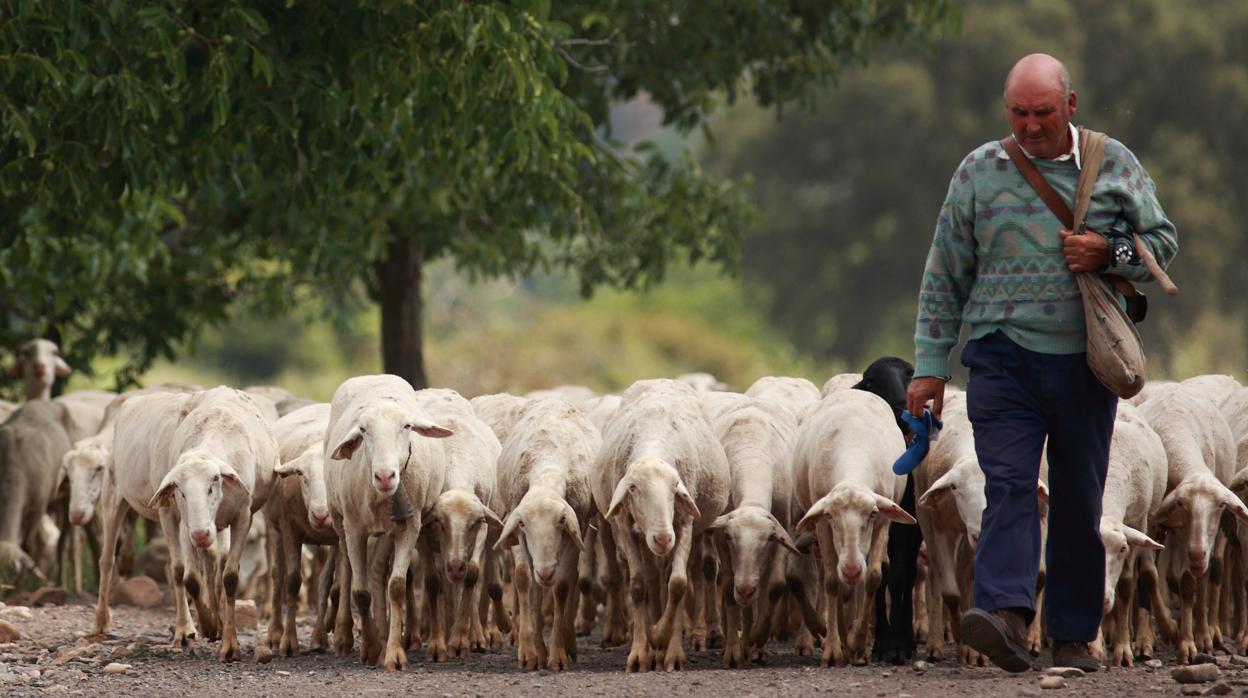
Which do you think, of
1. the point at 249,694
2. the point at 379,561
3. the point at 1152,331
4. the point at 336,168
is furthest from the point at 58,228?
the point at 1152,331

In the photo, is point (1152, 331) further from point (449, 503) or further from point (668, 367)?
point (449, 503)

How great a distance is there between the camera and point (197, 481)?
961 cm

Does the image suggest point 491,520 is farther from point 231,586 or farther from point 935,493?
point 935,493

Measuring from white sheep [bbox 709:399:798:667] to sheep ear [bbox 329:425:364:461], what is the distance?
1.95 metres

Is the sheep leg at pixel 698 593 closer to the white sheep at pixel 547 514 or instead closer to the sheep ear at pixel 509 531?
the white sheep at pixel 547 514

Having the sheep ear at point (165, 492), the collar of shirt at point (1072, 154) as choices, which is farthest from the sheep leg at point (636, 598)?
the collar of shirt at point (1072, 154)

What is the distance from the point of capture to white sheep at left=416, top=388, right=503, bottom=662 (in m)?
9.70

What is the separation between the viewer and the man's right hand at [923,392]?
24.7ft

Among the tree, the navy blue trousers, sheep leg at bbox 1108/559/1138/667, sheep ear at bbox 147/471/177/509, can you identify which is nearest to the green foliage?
the tree

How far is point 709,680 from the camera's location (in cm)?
814

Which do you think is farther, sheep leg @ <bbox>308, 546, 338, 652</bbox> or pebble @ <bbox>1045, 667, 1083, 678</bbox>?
sheep leg @ <bbox>308, 546, 338, 652</bbox>

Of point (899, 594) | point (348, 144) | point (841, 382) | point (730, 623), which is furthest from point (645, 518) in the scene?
point (348, 144)

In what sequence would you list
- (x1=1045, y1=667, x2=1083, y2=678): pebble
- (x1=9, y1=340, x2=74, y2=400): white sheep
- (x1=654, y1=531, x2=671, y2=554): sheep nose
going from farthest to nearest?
(x1=9, y1=340, x2=74, y2=400): white sheep < (x1=654, y1=531, x2=671, y2=554): sheep nose < (x1=1045, y1=667, x2=1083, y2=678): pebble

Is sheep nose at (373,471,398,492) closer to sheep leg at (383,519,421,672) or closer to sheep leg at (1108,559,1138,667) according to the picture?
sheep leg at (383,519,421,672)
